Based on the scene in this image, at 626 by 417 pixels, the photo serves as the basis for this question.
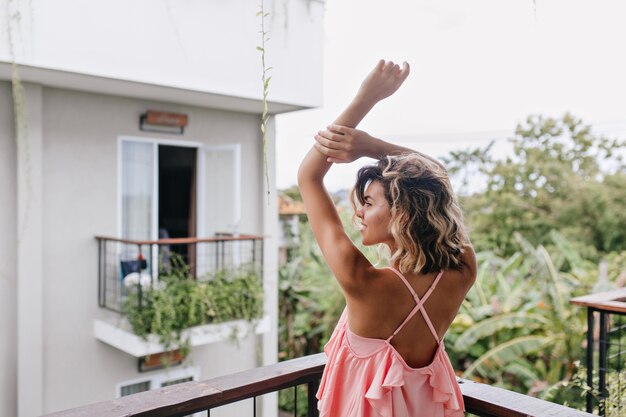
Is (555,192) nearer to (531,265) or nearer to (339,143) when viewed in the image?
(531,265)

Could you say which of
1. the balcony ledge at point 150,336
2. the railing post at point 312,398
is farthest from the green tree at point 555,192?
the railing post at point 312,398

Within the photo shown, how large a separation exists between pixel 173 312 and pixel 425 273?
175 inches

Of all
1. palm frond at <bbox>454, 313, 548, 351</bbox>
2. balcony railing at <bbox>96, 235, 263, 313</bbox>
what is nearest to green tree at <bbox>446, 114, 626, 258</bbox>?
palm frond at <bbox>454, 313, 548, 351</bbox>

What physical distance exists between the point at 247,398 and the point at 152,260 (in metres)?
4.29

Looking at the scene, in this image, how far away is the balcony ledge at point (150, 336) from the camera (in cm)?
523

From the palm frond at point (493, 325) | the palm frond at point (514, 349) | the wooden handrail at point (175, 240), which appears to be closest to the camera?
the wooden handrail at point (175, 240)

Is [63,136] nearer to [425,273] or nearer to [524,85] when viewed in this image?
[425,273]

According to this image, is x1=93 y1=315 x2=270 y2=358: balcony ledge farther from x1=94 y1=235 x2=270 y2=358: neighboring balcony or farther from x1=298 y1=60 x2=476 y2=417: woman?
x1=298 y1=60 x2=476 y2=417: woman

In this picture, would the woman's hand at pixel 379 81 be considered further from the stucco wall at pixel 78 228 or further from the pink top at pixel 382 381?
the stucco wall at pixel 78 228

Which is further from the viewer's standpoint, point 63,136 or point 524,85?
point 524,85

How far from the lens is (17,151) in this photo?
493 cm

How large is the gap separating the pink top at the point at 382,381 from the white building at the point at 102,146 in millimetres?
3503

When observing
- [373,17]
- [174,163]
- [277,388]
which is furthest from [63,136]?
[277,388]

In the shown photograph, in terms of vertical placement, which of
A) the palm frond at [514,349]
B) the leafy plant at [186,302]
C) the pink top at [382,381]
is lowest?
the palm frond at [514,349]
